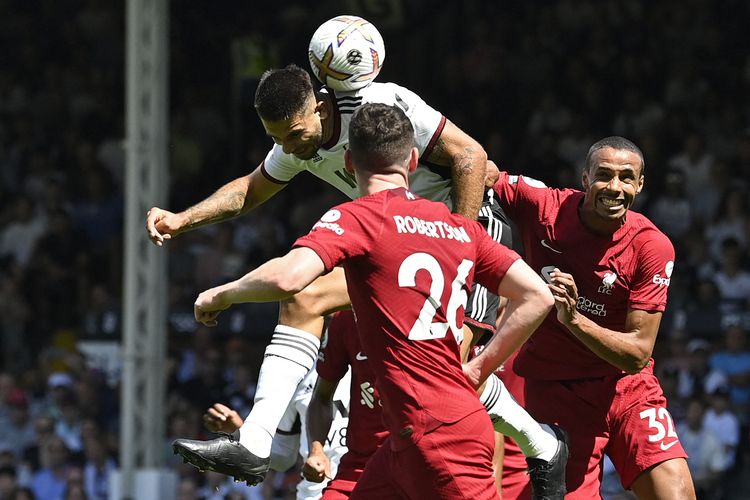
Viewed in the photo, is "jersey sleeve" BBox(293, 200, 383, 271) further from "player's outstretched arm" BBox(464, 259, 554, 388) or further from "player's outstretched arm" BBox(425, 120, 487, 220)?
"player's outstretched arm" BBox(425, 120, 487, 220)

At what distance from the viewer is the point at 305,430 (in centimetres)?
774

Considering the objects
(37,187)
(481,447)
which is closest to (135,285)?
(37,187)

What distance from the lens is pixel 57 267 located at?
16.8 meters

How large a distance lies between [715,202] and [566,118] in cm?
220

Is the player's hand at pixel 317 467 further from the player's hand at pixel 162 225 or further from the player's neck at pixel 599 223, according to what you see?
the player's neck at pixel 599 223

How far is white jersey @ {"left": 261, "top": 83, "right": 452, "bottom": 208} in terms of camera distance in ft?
21.3

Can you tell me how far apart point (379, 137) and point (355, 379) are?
1.91 metres

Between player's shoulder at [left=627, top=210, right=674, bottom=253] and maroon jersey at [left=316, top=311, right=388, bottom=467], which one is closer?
player's shoulder at [left=627, top=210, right=674, bottom=253]

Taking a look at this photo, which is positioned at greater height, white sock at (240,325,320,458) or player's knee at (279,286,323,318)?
player's knee at (279,286,323,318)

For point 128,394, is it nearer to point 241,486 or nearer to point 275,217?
point 241,486

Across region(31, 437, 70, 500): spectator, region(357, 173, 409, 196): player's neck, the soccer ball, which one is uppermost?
the soccer ball

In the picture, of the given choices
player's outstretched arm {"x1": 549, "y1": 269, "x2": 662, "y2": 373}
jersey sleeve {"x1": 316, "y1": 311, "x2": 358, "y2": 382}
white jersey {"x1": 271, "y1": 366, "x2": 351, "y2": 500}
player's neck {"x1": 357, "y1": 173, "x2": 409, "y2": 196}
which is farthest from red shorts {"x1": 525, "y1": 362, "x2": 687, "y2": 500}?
player's neck {"x1": 357, "y1": 173, "x2": 409, "y2": 196}

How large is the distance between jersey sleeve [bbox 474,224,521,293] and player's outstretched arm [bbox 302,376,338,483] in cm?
188

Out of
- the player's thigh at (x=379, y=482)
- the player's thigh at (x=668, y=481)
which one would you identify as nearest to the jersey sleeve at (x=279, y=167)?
the player's thigh at (x=379, y=482)
